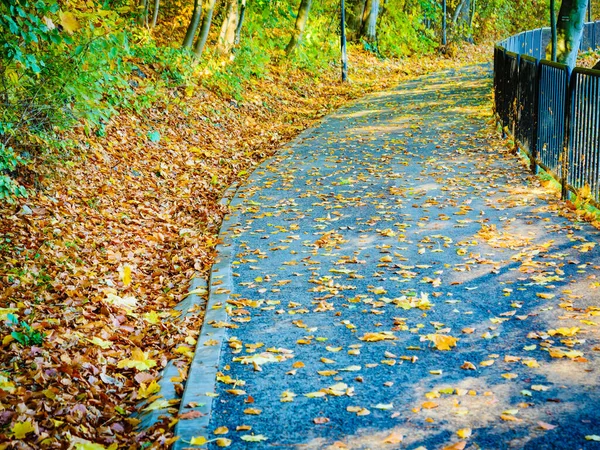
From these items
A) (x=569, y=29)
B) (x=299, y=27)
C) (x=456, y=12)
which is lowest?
(x=569, y=29)

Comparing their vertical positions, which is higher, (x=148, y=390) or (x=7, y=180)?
(x=7, y=180)

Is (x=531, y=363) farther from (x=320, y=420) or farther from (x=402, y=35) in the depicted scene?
(x=402, y=35)

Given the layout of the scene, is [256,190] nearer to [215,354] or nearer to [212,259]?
[212,259]

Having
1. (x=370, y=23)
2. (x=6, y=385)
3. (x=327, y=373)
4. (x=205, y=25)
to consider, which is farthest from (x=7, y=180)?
(x=370, y=23)

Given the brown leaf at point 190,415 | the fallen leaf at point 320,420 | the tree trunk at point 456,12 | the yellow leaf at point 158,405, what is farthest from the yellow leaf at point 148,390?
the tree trunk at point 456,12

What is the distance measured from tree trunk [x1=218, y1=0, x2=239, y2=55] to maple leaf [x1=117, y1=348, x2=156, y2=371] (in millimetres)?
13654

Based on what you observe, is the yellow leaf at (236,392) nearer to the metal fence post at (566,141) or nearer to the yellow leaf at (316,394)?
the yellow leaf at (316,394)

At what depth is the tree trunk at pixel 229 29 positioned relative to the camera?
694 inches

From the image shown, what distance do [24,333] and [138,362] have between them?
891 millimetres

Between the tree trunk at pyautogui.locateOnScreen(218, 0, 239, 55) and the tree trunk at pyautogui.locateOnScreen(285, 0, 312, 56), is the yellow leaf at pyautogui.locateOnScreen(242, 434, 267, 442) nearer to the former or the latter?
the tree trunk at pyautogui.locateOnScreen(218, 0, 239, 55)

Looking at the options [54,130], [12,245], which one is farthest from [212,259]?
[54,130]

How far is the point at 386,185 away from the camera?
33.2ft

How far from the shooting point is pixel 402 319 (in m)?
5.49

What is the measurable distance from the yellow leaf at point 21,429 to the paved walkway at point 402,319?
890 mm
